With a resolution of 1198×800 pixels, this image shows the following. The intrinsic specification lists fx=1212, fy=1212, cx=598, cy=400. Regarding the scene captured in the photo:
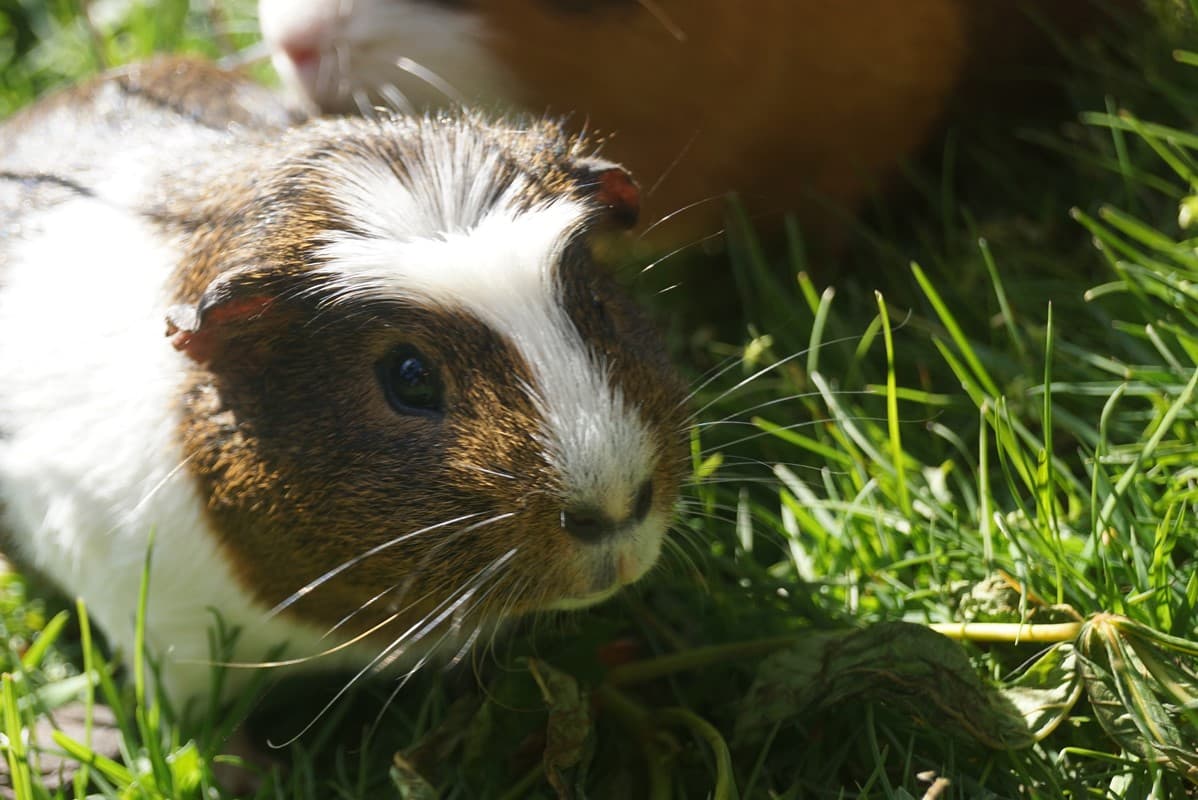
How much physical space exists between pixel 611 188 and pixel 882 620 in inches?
36.5

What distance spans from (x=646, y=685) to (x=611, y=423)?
30.5 inches

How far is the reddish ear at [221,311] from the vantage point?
6.18ft

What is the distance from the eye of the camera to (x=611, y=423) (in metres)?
1.81

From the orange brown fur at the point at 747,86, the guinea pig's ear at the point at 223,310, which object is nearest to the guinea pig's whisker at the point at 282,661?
the guinea pig's ear at the point at 223,310

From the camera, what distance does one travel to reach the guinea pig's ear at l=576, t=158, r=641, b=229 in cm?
209

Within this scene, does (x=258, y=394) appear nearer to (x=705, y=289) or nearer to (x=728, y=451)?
(x=728, y=451)

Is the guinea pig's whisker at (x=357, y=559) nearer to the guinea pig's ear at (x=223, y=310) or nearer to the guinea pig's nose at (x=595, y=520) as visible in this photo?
the guinea pig's nose at (x=595, y=520)

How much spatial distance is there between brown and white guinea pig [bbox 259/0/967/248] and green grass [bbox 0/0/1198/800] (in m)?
0.52

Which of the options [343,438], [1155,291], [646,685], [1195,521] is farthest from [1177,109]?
[343,438]

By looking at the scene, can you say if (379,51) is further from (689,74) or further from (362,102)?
(689,74)

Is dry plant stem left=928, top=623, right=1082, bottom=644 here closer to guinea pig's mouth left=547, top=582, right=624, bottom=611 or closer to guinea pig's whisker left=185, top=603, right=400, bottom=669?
guinea pig's mouth left=547, top=582, right=624, bottom=611

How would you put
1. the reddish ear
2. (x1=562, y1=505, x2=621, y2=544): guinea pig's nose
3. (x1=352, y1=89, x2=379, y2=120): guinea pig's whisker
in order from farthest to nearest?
1. (x1=352, y1=89, x2=379, y2=120): guinea pig's whisker
2. the reddish ear
3. (x1=562, y1=505, x2=621, y2=544): guinea pig's nose

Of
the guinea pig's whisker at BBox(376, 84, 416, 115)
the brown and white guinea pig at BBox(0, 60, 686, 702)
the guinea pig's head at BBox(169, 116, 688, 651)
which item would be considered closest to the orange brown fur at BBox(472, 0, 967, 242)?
the guinea pig's whisker at BBox(376, 84, 416, 115)

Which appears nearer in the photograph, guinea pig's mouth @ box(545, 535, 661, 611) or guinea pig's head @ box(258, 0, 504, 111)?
guinea pig's mouth @ box(545, 535, 661, 611)
